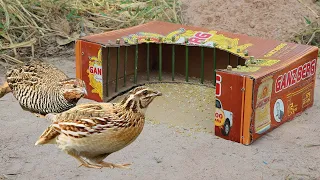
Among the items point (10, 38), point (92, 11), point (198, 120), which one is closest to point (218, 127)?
point (198, 120)

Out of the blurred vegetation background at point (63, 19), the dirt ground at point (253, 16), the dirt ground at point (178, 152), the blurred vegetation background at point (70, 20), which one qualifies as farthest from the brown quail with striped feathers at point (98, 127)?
the dirt ground at point (253, 16)

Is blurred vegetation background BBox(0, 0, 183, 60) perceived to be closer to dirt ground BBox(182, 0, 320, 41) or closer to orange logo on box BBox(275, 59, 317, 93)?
dirt ground BBox(182, 0, 320, 41)

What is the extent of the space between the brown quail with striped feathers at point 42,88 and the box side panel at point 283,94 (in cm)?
323

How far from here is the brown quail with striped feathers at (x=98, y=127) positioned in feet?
4.38

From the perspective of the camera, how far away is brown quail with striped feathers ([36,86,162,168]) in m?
1.34

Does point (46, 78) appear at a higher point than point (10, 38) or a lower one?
higher

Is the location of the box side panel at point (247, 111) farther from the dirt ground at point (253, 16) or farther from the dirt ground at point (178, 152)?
the dirt ground at point (253, 16)

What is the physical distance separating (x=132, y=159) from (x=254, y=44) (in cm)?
206

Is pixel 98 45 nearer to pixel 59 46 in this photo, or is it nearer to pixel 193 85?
pixel 193 85

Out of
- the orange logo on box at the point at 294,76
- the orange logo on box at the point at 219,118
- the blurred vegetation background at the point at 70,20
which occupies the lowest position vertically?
the orange logo on box at the point at 219,118

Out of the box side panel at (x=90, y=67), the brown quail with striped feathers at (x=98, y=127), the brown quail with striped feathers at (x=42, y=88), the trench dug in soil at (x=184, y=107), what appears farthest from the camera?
the box side panel at (x=90, y=67)

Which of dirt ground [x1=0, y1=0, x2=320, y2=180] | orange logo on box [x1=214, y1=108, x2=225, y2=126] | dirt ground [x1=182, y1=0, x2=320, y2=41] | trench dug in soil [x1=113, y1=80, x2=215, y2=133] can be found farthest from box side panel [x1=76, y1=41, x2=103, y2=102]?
dirt ground [x1=182, y1=0, x2=320, y2=41]

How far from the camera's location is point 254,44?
5672 millimetres

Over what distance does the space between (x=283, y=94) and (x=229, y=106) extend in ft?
2.04
